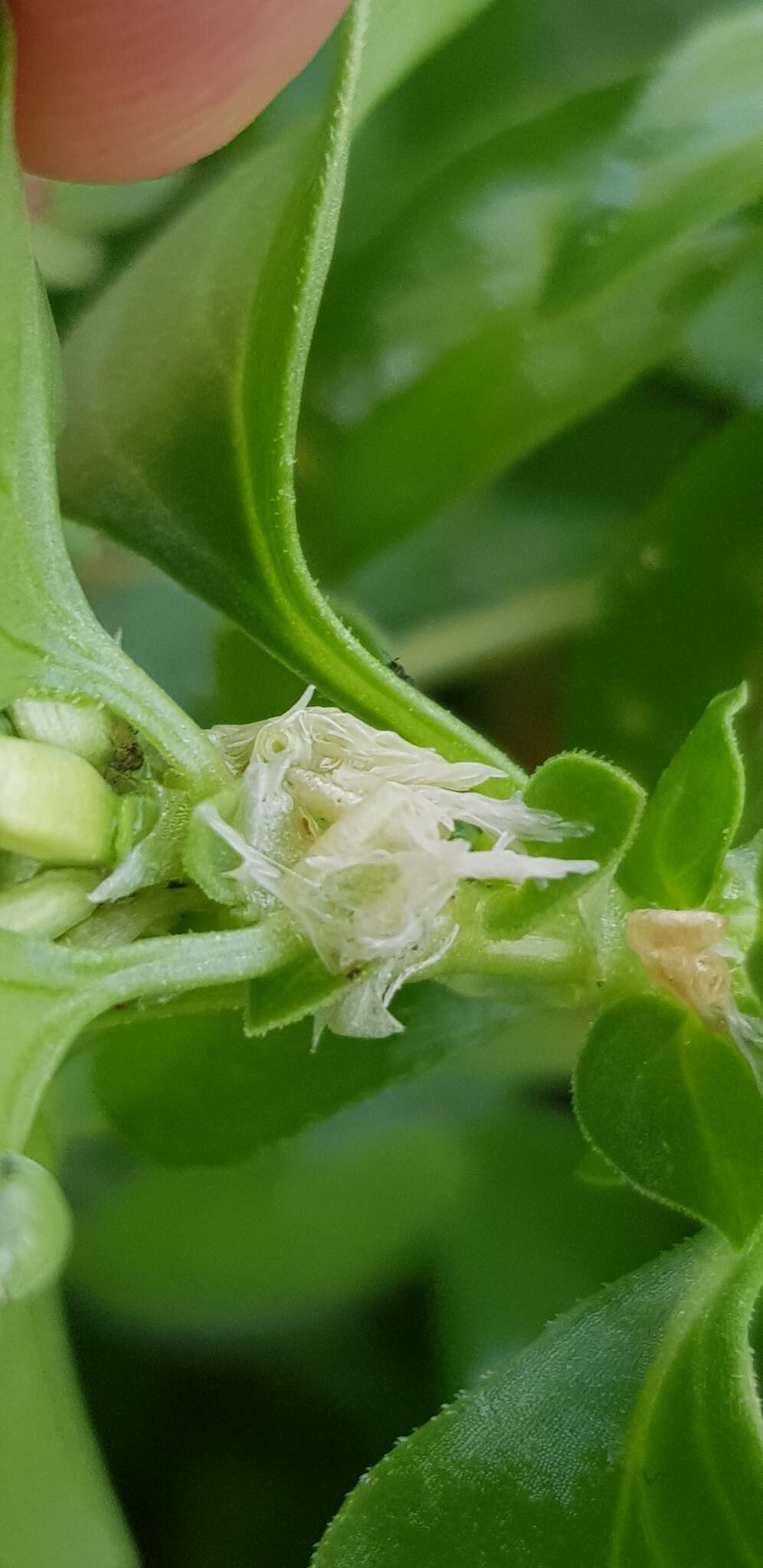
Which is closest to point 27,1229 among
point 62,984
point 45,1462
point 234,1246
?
point 62,984

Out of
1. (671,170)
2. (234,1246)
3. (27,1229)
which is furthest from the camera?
(234,1246)

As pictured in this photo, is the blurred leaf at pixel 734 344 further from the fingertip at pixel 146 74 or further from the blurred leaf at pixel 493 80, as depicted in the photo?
the fingertip at pixel 146 74

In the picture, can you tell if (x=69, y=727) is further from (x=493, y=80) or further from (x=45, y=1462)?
(x=493, y=80)

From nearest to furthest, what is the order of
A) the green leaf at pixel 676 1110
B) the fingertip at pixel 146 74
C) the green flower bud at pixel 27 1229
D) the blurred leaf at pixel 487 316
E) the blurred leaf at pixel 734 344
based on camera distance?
the green flower bud at pixel 27 1229 < the green leaf at pixel 676 1110 < the fingertip at pixel 146 74 < the blurred leaf at pixel 487 316 < the blurred leaf at pixel 734 344

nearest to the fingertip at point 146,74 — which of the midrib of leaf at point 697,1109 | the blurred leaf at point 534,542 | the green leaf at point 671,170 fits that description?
the green leaf at point 671,170

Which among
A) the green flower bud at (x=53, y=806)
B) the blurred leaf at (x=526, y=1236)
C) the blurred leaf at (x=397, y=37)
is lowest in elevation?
the blurred leaf at (x=526, y=1236)
